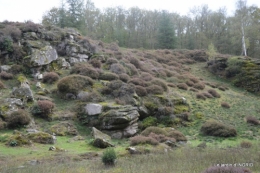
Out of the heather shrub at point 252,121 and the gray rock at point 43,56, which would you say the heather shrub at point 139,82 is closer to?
the gray rock at point 43,56

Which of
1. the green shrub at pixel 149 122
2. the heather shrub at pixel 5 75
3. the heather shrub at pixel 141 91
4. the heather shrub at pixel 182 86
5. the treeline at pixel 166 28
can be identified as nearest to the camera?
the green shrub at pixel 149 122

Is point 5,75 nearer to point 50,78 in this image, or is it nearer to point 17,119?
point 50,78

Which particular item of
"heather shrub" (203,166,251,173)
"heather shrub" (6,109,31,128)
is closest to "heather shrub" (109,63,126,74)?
"heather shrub" (6,109,31,128)

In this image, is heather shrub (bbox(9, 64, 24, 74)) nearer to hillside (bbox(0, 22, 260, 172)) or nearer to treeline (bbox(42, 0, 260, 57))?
hillside (bbox(0, 22, 260, 172))

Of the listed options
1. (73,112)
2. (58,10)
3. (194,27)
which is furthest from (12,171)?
(194,27)

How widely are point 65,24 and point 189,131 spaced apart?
114ft

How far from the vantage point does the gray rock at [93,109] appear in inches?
682

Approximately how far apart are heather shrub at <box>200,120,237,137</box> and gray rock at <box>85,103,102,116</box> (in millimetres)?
7828

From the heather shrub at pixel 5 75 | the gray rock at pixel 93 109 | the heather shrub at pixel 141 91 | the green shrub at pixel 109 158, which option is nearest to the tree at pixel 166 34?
the heather shrub at pixel 141 91

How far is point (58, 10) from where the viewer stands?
4769cm

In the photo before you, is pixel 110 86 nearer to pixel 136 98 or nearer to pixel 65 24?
pixel 136 98

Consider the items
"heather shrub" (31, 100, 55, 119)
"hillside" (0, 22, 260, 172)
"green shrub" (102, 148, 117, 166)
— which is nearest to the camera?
"green shrub" (102, 148, 117, 166)

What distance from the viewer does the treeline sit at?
52.8 meters

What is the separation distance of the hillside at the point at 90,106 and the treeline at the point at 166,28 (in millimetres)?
24411
